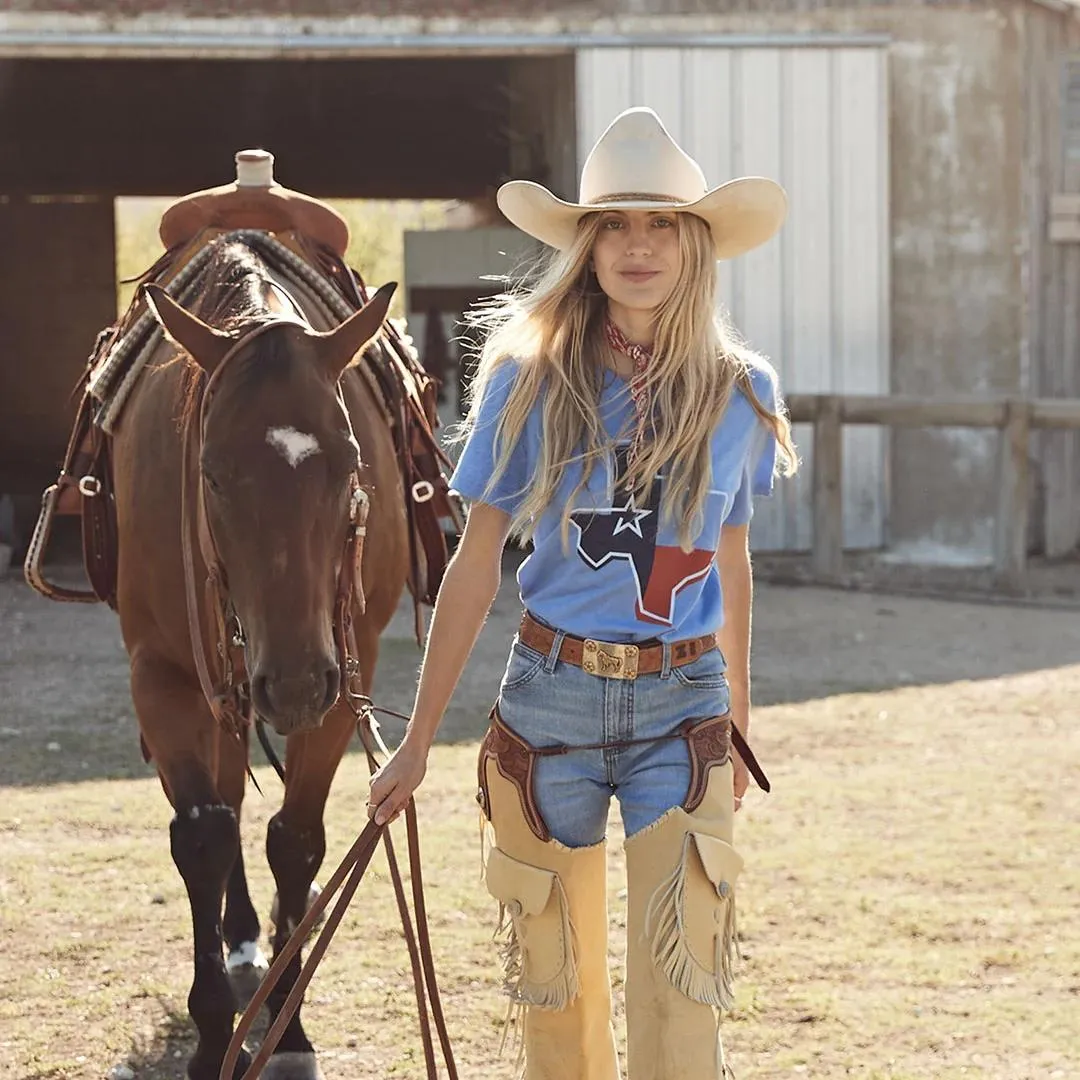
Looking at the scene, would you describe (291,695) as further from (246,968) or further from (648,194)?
(246,968)

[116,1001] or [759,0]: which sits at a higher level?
[759,0]

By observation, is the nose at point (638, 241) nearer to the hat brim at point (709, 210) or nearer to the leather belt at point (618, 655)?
the hat brim at point (709, 210)

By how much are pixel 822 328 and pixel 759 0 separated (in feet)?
7.27

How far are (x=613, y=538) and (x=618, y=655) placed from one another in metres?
0.18

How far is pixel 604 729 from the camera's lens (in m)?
2.57

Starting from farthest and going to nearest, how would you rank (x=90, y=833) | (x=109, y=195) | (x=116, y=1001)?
(x=109, y=195)
(x=90, y=833)
(x=116, y=1001)

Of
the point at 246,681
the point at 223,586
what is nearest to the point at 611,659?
the point at 223,586

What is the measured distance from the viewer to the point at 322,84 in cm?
1598

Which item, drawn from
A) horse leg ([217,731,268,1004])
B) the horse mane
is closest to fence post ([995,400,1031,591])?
horse leg ([217,731,268,1004])

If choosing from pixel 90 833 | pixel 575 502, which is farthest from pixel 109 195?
pixel 575 502

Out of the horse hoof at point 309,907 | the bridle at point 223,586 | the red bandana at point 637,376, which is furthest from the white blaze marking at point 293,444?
the horse hoof at point 309,907

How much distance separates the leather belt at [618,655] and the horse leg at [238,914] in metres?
1.91

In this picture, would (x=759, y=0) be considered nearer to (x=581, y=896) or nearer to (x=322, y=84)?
(x=322, y=84)

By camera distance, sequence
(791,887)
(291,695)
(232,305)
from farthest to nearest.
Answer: (791,887) → (232,305) → (291,695)
